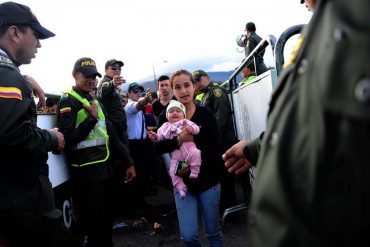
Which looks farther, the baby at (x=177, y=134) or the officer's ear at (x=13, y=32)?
the baby at (x=177, y=134)

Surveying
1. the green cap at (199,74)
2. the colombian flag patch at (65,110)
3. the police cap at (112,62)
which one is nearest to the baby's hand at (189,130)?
the colombian flag patch at (65,110)

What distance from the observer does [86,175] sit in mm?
3449

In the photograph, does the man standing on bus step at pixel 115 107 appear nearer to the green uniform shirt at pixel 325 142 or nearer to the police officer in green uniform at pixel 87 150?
the police officer in green uniform at pixel 87 150

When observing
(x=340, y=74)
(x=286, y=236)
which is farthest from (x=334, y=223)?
(x=340, y=74)

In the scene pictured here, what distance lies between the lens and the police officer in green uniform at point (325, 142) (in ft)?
1.86

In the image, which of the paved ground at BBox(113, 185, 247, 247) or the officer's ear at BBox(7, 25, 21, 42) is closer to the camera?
the officer's ear at BBox(7, 25, 21, 42)

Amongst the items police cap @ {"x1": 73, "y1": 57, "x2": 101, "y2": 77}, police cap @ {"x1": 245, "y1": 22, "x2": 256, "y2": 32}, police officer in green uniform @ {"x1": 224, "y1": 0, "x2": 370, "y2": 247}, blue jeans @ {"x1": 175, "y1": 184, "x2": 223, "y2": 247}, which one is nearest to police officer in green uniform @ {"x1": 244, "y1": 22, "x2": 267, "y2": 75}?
police cap @ {"x1": 245, "y1": 22, "x2": 256, "y2": 32}

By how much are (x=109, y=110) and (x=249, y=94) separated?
2.18 metres

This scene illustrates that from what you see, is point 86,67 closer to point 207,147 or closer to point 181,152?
point 181,152

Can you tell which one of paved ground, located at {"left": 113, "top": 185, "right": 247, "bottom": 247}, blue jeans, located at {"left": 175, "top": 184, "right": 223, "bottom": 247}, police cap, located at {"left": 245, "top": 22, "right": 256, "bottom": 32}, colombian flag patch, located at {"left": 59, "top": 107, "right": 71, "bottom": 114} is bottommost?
paved ground, located at {"left": 113, "top": 185, "right": 247, "bottom": 247}

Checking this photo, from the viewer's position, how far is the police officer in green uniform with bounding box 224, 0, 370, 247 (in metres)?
0.57

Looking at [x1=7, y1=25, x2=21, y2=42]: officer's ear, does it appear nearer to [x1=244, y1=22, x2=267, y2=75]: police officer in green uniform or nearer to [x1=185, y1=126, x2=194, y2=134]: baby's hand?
[x1=185, y1=126, x2=194, y2=134]: baby's hand

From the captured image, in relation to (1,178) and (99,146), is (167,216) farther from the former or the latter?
(1,178)

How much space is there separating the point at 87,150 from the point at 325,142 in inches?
125
